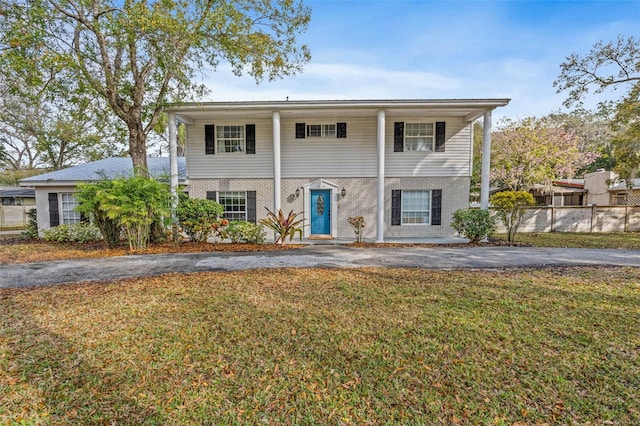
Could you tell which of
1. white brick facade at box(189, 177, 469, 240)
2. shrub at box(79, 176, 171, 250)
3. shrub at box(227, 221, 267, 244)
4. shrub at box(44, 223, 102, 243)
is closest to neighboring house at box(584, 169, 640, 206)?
white brick facade at box(189, 177, 469, 240)

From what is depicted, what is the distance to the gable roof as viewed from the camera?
1192 cm

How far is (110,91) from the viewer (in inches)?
378

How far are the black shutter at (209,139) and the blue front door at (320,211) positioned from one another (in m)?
4.12

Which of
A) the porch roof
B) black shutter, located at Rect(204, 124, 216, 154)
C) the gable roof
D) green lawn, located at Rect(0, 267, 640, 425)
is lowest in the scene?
green lawn, located at Rect(0, 267, 640, 425)

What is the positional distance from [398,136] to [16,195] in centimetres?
2783

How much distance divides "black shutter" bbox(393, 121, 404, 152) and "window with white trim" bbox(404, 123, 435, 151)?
6.3 inches

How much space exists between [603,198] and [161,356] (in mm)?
26457

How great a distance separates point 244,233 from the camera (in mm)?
9758

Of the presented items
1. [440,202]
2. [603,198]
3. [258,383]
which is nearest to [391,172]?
[440,202]

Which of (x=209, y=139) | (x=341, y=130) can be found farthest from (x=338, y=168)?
(x=209, y=139)

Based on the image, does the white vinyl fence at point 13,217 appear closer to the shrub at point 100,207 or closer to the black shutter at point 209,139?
the shrub at point 100,207

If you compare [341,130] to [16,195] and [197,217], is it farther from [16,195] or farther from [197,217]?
[16,195]

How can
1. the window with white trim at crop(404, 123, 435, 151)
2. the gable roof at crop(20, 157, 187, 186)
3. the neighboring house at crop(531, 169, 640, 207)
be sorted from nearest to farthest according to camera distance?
1. the window with white trim at crop(404, 123, 435, 151)
2. the gable roof at crop(20, 157, 187, 186)
3. the neighboring house at crop(531, 169, 640, 207)

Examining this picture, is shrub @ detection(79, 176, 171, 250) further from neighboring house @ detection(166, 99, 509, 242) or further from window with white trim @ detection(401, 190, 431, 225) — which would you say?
window with white trim @ detection(401, 190, 431, 225)
